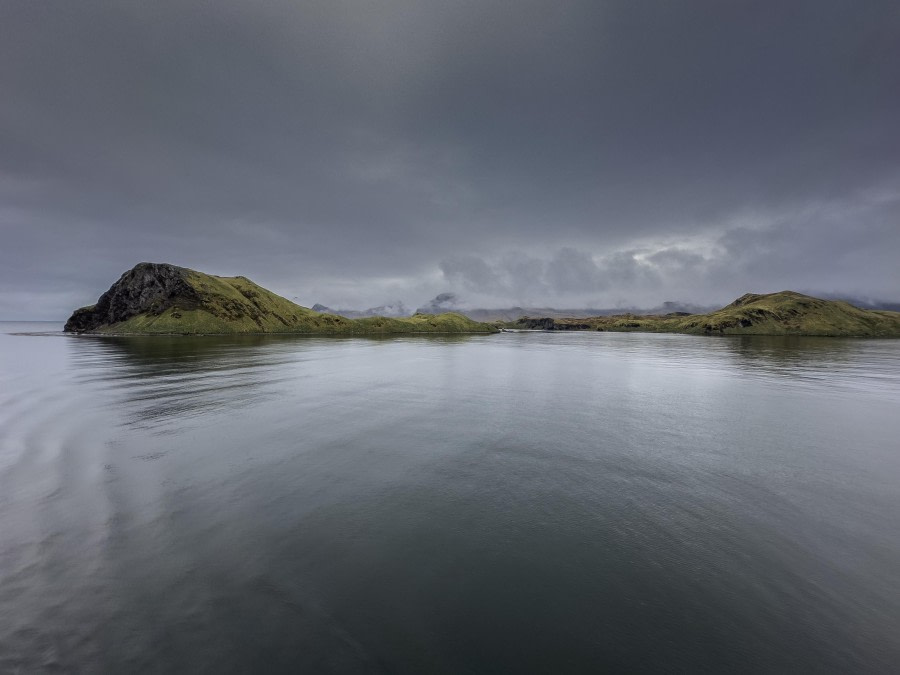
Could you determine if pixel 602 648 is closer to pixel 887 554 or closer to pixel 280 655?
pixel 280 655

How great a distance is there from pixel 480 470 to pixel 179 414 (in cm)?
2294

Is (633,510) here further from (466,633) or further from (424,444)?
(424,444)

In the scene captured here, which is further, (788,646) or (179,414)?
(179,414)

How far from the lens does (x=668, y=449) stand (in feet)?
68.0

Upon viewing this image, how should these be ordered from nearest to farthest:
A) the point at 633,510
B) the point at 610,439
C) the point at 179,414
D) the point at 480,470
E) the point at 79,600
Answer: the point at 79,600 → the point at 633,510 → the point at 480,470 → the point at 610,439 → the point at 179,414

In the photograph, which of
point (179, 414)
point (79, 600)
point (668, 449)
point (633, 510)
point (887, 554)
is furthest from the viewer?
point (179, 414)

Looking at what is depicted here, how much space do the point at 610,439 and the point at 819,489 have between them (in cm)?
905

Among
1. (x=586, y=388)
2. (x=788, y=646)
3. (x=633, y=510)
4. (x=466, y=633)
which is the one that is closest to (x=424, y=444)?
(x=633, y=510)

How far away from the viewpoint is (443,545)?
11.1m

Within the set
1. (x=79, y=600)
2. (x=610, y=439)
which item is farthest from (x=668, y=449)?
(x=79, y=600)

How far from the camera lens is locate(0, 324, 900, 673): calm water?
24.6 feet

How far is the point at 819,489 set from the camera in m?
16.0

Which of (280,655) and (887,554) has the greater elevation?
(280,655)

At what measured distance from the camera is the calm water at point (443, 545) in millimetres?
7488
